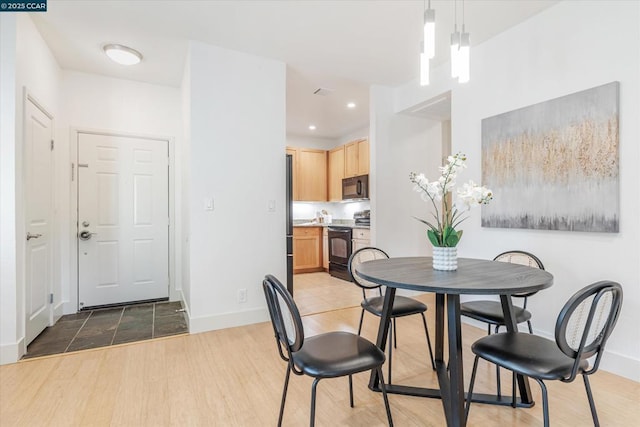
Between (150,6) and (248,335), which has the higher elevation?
(150,6)

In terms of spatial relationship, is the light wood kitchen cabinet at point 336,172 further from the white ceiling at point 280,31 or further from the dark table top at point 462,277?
the dark table top at point 462,277

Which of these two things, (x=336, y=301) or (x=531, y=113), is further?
(x=336, y=301)

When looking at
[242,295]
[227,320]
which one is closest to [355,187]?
[242,295]

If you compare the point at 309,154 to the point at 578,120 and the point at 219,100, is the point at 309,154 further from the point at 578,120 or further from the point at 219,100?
the point at 578,120

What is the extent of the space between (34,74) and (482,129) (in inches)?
158

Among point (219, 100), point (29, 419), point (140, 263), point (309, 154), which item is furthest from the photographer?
point (309, 154)

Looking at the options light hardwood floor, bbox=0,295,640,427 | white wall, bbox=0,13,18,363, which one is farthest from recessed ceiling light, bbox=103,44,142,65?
light hardwood floor, bbox=0,295,640,427

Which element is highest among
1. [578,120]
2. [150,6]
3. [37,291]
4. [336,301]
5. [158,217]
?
[150,6]

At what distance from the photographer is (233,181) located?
313 cm

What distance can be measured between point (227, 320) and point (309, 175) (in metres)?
3.88

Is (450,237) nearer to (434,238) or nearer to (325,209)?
(434,238)

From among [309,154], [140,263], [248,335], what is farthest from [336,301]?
[309,154]

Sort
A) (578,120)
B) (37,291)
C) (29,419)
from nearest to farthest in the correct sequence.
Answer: (29,419), (578,120), (37,291)

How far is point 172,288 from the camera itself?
3.98 m
